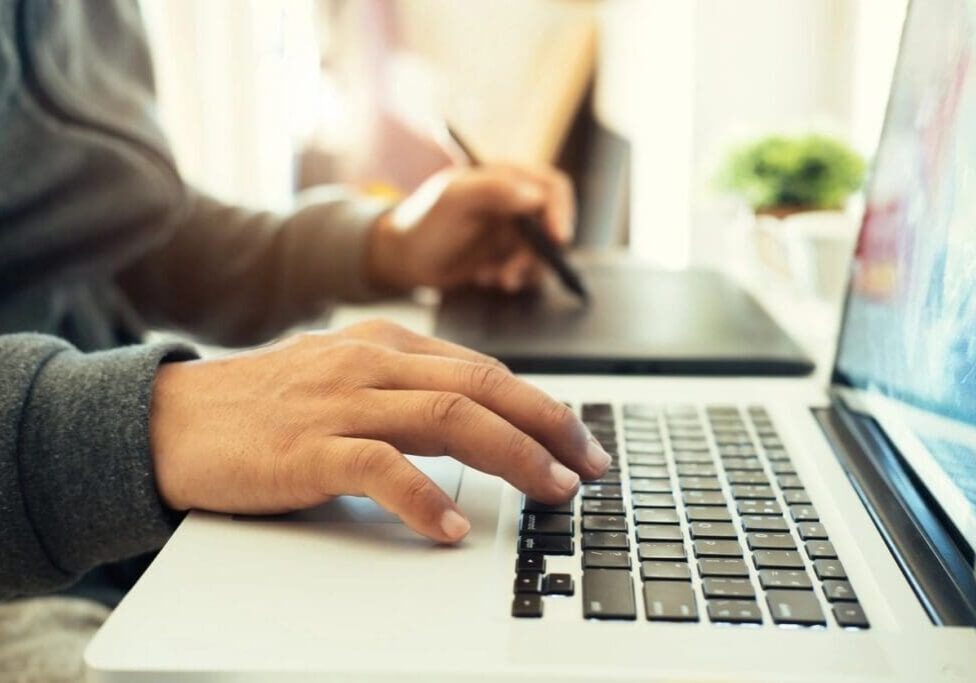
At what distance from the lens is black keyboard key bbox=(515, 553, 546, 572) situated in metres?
0.36

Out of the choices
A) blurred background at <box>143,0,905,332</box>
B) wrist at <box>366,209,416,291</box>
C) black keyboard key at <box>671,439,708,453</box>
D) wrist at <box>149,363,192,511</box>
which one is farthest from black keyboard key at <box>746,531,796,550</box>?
blurred background at <box>143,0,905,332</box>

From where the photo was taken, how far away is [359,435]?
1.35ft

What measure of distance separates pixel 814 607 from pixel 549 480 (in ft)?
0.39

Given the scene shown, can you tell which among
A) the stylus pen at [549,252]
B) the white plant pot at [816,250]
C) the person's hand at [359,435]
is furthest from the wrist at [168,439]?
the white plant pot at [816,250]

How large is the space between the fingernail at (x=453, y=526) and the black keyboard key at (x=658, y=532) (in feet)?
0.24

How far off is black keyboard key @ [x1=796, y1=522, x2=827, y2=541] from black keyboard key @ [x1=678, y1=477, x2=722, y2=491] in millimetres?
48

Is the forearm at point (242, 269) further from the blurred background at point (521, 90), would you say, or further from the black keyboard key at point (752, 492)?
the black keyboard key at point (752, 492)

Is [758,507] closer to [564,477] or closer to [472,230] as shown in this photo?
[564,477]

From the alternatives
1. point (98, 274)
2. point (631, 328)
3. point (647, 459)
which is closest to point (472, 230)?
point (631, 328)

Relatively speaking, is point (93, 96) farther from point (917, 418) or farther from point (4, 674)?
point (917, 418)

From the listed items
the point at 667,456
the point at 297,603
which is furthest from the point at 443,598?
the point at 667,456

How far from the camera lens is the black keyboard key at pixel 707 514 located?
40cm

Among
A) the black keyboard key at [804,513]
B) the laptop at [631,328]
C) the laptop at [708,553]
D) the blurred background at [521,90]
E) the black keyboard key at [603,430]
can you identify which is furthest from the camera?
the blurred background at [521,90]

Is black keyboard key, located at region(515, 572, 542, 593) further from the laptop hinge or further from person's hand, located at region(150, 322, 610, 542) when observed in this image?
the laptop hinge
